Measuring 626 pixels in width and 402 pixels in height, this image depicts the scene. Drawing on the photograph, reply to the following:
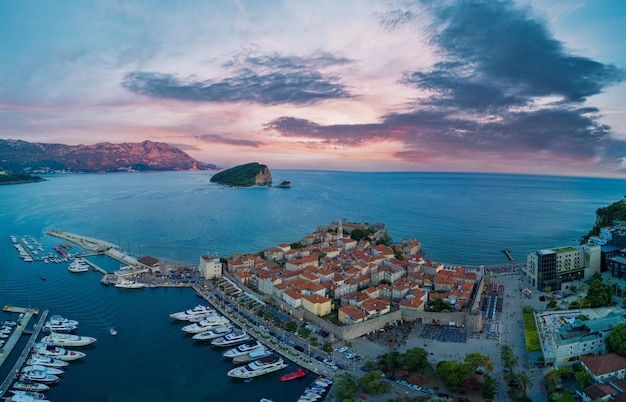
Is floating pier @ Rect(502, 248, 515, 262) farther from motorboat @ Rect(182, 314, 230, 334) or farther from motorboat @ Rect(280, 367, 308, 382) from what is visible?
motorboat @ Rect(182, 314, 230, 334)

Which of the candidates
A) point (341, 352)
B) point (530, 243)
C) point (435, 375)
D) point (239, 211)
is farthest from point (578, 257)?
point (239, 211)

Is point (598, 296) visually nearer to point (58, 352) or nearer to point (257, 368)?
point (257, 368)

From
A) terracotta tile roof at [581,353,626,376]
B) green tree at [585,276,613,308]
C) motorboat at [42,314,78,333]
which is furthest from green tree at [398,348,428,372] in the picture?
motorboat at [42,314,78,333]

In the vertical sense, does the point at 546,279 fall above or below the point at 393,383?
above

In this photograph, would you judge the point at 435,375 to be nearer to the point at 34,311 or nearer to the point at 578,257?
the point at 578,257

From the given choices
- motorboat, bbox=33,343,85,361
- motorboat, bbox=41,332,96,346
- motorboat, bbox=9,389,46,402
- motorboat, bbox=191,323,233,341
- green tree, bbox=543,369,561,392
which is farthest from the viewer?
motorboat, bbox=191,323,233,341

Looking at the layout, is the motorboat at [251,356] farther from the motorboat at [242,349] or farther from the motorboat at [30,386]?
the motorboat at [30,386]
